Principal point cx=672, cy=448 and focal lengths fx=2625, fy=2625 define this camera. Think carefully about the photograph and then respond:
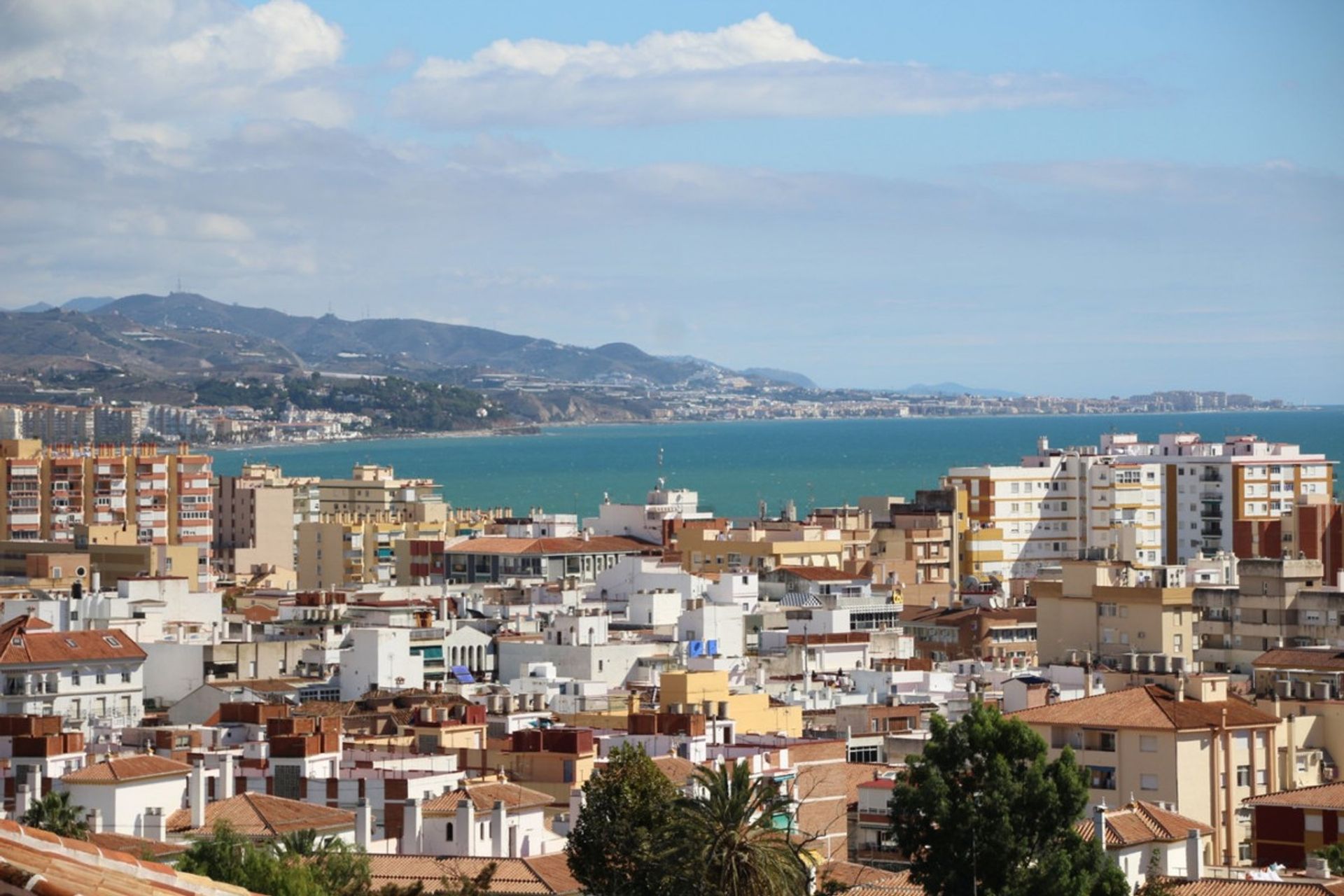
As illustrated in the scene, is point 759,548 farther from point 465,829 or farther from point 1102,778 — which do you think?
point 465,829

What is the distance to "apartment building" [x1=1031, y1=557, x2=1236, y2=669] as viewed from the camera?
45156 mm

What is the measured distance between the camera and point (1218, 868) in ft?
80.6

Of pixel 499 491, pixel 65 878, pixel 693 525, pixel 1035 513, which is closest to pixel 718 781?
pixel 65 878

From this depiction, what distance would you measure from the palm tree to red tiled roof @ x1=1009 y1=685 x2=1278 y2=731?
12748mm

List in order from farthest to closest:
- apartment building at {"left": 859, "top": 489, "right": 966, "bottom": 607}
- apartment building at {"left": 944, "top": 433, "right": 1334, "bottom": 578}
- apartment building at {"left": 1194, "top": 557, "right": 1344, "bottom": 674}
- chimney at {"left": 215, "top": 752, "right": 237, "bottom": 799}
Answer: apartment building at {"left": 944, "top": 433, "right": 1334, "bottom": 578}
apartment building at {"left": 859, "top": 489, "right": 966, "bottom": 607}
apartment building at {"left": 1194, "top": 557, "right": 1344, "bottom": 674}
chimney at {"left": 215, "top": 752, "right": 237, "bottom": 799}

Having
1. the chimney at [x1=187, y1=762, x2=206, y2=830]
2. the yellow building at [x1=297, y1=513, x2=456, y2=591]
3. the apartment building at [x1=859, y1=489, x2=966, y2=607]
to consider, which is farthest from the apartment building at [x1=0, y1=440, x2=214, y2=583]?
the chimney at [x1=187, y1=762, x2=206, y2=830]

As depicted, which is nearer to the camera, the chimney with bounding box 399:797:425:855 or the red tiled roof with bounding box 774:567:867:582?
the chimney with bounding box 399:797:425:855

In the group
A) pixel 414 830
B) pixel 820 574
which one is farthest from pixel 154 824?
pixel 820 574

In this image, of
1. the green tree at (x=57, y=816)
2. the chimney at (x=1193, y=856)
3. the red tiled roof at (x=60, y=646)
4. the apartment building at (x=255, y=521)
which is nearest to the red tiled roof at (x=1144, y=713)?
the chimney at (x=1193, y=856)

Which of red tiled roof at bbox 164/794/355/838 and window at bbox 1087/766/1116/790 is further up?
red tiled roof at bbox 164/794/355/838

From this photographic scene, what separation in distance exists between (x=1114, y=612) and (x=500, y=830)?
24.8 metres

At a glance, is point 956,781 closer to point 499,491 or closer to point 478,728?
point 478,728

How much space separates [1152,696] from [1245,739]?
1.17 metres

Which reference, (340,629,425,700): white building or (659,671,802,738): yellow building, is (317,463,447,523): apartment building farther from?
(659,671,802,738): yellow building
